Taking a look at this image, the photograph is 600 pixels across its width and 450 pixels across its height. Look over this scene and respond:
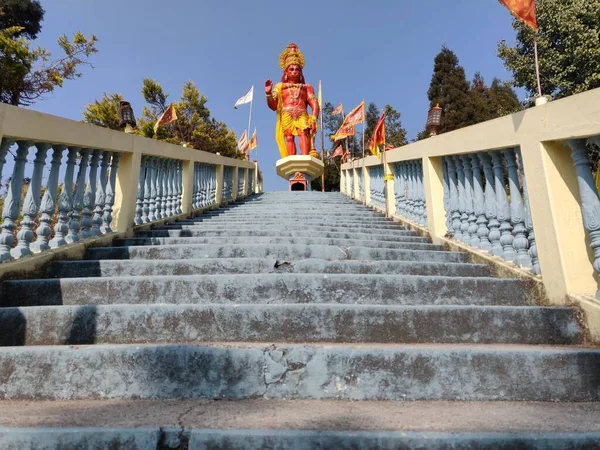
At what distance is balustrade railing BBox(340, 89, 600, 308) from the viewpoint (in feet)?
6.43

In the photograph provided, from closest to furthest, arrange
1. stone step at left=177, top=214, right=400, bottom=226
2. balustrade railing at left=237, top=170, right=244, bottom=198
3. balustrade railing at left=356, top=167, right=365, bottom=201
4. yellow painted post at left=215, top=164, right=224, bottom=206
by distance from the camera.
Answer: stone step at left=177, top=214, right=400, bottom=226 < yellow painted post at left=215, top=164, right=224, bottom=206 < balustrade railing at left=356, top=167, right=365, bottom=201 < balustrade railing at left=237, top=170, right=244, bottom=198

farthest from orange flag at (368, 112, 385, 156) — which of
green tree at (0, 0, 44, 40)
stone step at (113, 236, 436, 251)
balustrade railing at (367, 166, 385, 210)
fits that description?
green tree at (0, 0, 44, 40)

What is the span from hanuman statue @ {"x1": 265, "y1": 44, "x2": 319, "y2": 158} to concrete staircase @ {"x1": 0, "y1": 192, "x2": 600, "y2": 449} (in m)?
10.5

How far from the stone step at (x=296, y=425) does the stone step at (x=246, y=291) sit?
0.75m

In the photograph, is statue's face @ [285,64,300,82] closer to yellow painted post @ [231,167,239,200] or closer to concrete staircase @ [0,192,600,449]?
yellow painted post @ [231,167,239,200]

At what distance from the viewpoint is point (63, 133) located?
2611 mm

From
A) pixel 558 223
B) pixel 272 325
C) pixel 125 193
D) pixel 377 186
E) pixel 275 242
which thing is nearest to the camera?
pixel 272 325

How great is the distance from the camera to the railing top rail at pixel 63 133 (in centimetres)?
217

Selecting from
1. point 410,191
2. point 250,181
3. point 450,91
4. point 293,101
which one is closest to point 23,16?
point 293,101

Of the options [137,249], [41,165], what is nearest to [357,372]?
[137,249]

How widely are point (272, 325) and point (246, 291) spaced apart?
371 millimetres

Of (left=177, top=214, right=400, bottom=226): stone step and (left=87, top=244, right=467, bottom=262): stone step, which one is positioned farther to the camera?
(left=177, top=214, right=400, bottom=226): stone step

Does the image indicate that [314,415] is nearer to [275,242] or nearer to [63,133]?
[275,242]

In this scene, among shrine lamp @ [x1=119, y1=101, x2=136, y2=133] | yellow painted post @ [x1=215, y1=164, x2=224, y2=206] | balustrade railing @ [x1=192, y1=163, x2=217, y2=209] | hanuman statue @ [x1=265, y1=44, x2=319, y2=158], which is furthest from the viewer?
hanuman statue @ [x1=265, y1=44, x2=319, y2=158]
